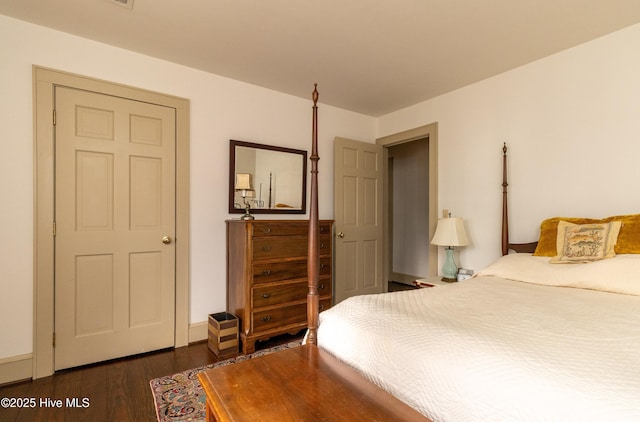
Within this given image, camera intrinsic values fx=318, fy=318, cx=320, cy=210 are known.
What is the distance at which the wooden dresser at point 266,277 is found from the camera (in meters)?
2.63

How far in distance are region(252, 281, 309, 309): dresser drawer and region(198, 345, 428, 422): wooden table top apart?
4.48 ft

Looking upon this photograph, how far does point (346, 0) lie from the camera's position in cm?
195

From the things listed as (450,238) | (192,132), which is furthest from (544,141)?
(192,132)

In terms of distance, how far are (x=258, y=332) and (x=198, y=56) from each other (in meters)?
2.37

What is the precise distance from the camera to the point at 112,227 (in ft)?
8.27

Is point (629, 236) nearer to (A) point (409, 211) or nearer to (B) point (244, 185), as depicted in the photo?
(B) point (244, 185)

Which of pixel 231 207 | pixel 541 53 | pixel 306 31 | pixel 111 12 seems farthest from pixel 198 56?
pixel 541 53

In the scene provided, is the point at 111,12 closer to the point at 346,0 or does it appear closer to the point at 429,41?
the point at 346,0

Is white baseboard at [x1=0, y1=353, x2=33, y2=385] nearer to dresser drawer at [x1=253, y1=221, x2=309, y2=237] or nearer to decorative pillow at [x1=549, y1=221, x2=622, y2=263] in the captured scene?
dresser drawer at [x1=253, y1=221, x2=309, y2=237]

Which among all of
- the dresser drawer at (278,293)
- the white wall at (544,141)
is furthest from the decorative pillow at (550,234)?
the dresser drawer at (278,293)

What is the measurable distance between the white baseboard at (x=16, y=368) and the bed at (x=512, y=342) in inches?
84.2

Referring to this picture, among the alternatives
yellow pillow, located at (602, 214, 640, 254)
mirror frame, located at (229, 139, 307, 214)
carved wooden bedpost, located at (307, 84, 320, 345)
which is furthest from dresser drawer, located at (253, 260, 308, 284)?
yellow pillow, located at (602, 214, 640, 254)

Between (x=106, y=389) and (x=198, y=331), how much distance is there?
2.81 feet

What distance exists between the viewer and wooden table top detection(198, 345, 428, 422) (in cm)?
94
